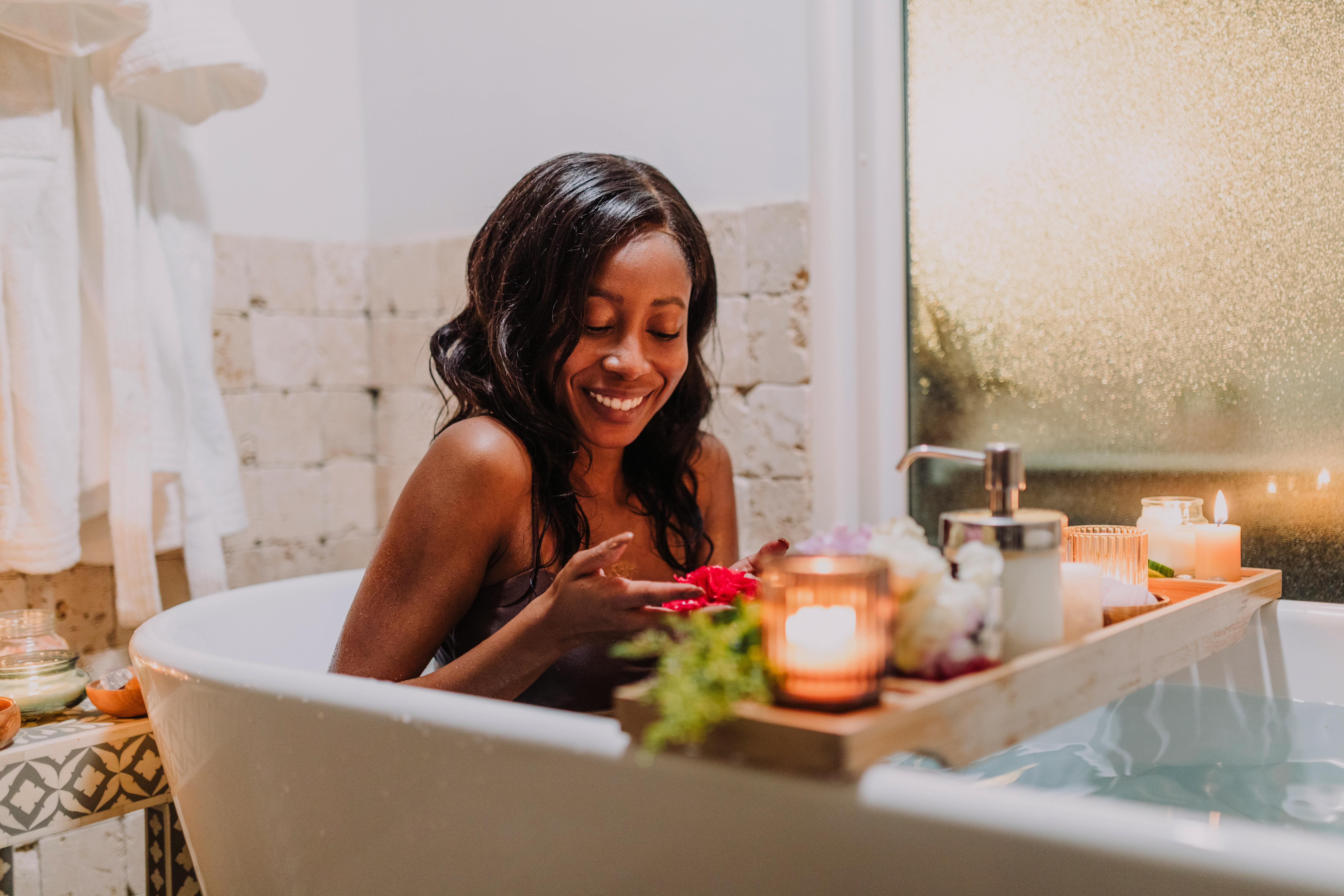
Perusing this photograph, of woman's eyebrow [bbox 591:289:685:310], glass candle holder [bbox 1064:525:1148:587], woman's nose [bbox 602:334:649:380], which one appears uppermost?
woman's eyebrow [bbox 591:289:685:310]

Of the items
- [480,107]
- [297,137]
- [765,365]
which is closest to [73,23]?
[297,137]

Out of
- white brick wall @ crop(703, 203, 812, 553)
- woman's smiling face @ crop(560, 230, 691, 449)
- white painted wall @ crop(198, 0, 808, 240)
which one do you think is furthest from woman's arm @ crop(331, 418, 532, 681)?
white painted wall @ crop(198, 0, 808, 240)

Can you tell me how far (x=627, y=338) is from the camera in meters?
1.35

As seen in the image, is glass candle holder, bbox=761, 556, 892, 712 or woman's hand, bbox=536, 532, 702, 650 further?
woman's hand, bbox=536, 532, 702, 650

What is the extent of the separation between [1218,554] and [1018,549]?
74 cm

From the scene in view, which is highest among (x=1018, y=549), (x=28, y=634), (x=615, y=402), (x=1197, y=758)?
(x=615, y=402)

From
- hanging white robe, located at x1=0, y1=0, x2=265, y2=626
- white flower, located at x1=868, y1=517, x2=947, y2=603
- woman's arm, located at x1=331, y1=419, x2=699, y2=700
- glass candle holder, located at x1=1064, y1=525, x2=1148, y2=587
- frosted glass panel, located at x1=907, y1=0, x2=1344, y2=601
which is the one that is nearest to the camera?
white flower, located at x1=868, y1=517, x2=947, y2=603

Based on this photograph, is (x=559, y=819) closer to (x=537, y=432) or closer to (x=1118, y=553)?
(x=537, y=432)

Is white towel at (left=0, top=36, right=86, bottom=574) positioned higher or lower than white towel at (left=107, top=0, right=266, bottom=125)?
lower

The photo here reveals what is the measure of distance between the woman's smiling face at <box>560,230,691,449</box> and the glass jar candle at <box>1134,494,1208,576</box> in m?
0.71

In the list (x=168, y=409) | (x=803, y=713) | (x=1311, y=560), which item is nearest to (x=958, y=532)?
(x=803, y=713)

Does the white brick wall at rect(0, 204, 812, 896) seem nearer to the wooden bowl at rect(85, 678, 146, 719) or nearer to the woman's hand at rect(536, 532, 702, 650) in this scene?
the wooden bowl at rect(85, 678, 146, 719)

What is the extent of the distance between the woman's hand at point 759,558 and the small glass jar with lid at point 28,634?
1.09 metres

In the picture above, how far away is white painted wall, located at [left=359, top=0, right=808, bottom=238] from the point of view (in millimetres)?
2090
